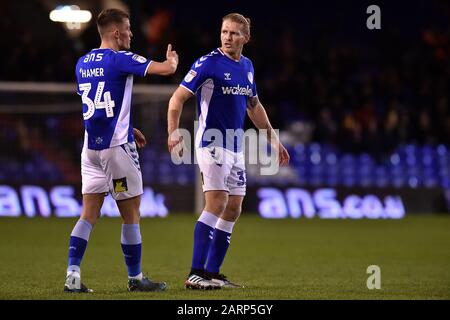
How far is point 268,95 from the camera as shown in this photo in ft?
67.1

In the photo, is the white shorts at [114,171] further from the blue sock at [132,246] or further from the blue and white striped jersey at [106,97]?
the blue sock at [132,246]

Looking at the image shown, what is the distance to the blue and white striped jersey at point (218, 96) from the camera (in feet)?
24.9

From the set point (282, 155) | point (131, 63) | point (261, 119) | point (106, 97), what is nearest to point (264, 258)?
point (282, 155)

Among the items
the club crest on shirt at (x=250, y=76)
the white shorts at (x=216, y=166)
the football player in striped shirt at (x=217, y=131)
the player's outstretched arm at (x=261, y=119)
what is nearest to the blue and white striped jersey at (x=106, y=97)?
the football player in striped shirt at (x=217, y=131)

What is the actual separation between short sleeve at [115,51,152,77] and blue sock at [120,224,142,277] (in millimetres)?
1130


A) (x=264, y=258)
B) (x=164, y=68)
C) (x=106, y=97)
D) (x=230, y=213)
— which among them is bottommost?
(x=264, y=258)

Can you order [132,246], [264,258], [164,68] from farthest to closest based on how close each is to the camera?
1. [264,258]
2. [132,246]
3. [164,68]

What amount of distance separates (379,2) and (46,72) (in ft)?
25.3

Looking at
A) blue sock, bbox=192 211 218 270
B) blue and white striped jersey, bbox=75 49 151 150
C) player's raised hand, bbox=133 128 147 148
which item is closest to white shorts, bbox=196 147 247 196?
blue sock, bbox=192 211 218 270

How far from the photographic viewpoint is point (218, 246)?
25.6 ft

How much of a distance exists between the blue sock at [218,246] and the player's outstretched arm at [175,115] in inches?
37.6

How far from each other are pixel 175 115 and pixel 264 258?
12.3 ft

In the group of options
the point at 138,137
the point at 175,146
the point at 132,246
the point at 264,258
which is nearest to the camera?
the point at 175,146

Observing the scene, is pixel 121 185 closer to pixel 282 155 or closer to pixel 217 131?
pixel 217 131
